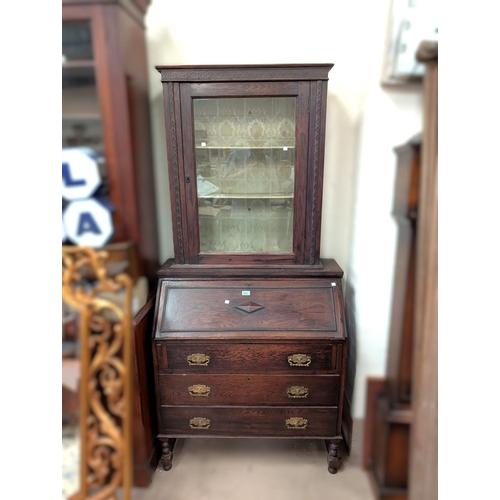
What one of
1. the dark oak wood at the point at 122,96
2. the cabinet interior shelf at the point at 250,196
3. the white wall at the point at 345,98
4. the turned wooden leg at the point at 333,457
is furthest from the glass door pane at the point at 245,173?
the turned wooden leg at the point at 333,457

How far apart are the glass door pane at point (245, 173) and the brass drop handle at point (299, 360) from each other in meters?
0.36

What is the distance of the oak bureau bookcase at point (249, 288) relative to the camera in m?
0.97

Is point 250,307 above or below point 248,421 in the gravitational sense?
above

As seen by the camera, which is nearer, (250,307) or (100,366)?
(100,366)

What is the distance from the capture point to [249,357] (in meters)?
0.99

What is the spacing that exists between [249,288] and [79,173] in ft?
2.15

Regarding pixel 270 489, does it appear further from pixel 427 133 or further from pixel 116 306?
pixel 427 133

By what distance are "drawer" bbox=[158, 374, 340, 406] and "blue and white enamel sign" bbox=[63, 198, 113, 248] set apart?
0.69m

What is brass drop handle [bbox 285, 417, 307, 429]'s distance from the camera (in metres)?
1.04

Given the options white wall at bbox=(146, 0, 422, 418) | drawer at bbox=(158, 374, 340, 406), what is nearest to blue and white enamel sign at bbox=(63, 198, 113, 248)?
white wall at bbox=(146, 0, 422, 418)

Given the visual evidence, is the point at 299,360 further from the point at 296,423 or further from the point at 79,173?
the point at 79,173

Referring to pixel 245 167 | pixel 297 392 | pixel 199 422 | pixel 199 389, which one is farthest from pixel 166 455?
pixel 245 167

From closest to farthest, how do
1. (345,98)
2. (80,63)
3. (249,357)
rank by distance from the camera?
(80,63) < (345,98) < (249,357)
